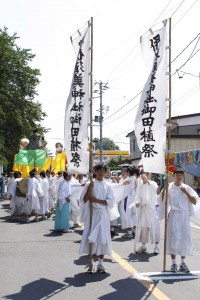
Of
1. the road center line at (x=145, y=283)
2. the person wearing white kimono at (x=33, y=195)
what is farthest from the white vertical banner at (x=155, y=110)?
the person wearing white kimono at (x=33, y=195)

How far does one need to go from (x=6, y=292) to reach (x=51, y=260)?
2.24 m

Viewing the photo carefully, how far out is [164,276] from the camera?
693 centimetres

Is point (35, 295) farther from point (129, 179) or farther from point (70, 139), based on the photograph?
point (129, 179)

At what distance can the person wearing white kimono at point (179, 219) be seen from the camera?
23.7 feet

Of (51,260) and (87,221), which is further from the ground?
(87,221)

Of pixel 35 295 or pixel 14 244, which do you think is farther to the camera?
pixel 14 244

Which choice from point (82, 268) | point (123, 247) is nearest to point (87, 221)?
point (82, 268)

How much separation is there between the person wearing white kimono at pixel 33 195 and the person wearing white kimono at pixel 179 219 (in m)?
8.14

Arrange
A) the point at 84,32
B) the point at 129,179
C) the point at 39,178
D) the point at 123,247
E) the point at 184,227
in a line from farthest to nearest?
the point at 39,178, the point at 129,179, the point at 123,247, the point at 84,32, the point at 184,227

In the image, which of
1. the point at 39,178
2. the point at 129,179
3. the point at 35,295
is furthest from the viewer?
the point at 39,178

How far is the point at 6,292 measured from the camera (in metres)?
6.10

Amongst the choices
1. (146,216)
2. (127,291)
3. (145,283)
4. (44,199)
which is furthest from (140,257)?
(44,199)

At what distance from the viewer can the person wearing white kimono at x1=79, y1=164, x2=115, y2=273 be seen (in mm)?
7258

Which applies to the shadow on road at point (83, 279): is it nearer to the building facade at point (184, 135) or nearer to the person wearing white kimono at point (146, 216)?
the person wearing white kimono at point (146, 216)
